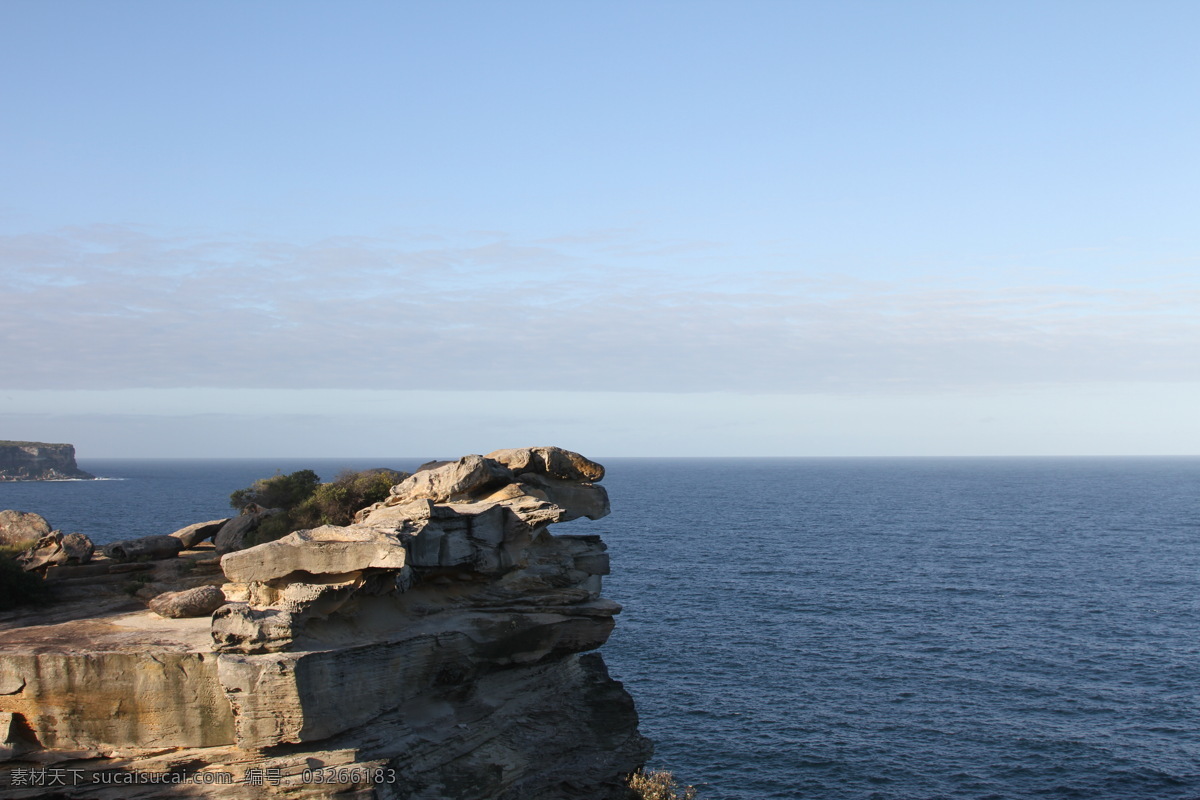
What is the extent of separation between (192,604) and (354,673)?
8.70 m

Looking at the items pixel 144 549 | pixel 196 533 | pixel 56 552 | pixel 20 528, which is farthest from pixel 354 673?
pixel 20 528

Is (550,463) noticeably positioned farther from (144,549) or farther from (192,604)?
(144,549)

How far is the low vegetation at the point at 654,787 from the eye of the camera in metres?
36.4

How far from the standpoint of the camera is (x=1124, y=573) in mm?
84688

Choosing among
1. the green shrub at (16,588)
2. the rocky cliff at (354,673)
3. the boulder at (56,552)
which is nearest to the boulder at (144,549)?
the boulder at (56,552)

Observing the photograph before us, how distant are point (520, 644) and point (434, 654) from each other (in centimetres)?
474

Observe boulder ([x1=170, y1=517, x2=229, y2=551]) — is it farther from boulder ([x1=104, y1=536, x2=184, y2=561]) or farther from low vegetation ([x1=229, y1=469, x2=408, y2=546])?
low vegetation ([x1=229, y1=469, x2=408, y2=546])

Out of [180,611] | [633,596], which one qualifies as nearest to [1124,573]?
[633,596]

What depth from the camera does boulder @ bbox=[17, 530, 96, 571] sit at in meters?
38.8

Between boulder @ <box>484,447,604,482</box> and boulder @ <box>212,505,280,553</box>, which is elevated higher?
boulder @ <box>484,447,604,482</box>

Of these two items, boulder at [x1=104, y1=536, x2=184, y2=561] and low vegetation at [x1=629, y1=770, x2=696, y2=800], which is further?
boulder at [x1=104, y1=536, x2=184, y2=561]

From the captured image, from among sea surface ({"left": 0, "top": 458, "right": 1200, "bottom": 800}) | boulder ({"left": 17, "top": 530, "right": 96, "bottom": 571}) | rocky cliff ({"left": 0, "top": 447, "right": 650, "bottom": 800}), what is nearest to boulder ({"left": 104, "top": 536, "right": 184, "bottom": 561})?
boulder ({"left": 17, "top": 530, "right": 96, "bottom": 571})

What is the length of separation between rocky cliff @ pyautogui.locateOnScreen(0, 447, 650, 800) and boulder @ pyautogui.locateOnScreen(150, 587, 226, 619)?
13 cm

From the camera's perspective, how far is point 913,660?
188ft
